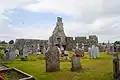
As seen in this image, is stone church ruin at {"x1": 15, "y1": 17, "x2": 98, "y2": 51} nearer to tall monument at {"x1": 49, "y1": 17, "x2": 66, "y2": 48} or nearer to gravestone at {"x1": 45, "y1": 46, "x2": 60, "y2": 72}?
tall monument at {"x1": 49, "y1": 17, "x2": 66, "y2": 48}

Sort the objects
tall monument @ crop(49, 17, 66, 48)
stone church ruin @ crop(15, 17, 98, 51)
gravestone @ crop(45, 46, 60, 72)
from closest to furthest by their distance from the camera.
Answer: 1. gravestone @ crop(45, 46, 60, 72)
2. tall monument @ crop(49, 17, 66, 48)
3. stone church ruin @ crop(15, 17, 98, 51)

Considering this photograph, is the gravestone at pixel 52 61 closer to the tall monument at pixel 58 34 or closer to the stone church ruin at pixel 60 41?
the stone church ruin at pixel 60 41

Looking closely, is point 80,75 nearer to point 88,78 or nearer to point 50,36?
point 88,78

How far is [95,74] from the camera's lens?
13.2 m

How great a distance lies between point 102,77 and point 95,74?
86cm

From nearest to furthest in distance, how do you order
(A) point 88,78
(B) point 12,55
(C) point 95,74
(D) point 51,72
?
(A) point 88,78, (C) point 95,74, (D) point 51,72, (B) point 12,55

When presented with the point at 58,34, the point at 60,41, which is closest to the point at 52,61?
the point at 58,34

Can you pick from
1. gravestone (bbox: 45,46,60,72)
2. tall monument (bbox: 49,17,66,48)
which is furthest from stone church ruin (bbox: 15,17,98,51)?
gravestone (bbox: 45,46,60,72)

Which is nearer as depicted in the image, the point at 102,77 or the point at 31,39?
the point at 102,77

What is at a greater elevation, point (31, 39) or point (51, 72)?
point (31, 39)

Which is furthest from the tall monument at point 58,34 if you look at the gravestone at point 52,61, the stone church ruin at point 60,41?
the gravestone at point 52,61

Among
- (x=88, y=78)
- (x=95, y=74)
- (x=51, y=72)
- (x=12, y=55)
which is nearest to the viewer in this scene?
(x=88, y=78)

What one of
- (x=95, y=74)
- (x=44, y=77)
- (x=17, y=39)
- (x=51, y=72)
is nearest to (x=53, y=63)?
(x=51, y=72)

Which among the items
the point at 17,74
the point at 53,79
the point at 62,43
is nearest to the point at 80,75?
the point at 53,79
